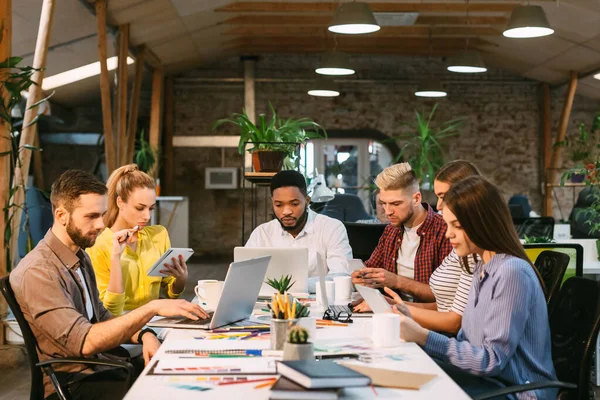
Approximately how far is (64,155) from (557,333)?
12165mm

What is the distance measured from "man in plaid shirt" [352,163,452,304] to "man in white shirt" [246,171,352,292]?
0.34 m

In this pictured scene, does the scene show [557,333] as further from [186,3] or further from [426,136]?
[186,3]

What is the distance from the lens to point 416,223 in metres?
3.99

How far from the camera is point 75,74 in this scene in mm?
11109

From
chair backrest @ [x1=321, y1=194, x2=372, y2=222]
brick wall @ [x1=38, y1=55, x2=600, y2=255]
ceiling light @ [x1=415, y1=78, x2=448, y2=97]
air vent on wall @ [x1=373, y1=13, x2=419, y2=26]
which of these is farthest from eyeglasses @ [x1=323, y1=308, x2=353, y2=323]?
brick wall @ [x1=38, y1=55, x2=600, y2=255]

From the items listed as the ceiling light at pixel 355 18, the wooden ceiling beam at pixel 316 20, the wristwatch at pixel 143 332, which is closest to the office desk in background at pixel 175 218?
the wooden ceiling beam at pixel 316 20

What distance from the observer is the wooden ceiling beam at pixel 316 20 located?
435 inches

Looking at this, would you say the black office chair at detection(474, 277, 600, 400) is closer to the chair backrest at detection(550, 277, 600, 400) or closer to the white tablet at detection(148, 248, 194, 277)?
the chair backrest at detection(550, 277, 600, 400)

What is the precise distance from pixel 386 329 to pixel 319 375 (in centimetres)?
63

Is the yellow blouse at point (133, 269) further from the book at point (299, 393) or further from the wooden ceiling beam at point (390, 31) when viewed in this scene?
the wooden ceiling beam at point (390, 31)

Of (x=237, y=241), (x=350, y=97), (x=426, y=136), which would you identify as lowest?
(x=237, y=241)

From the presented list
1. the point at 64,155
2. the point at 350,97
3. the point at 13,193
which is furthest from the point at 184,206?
the point at 13,193

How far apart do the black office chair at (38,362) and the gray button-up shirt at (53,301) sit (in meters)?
0.02

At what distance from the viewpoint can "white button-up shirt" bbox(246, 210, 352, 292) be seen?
14.3 feet
